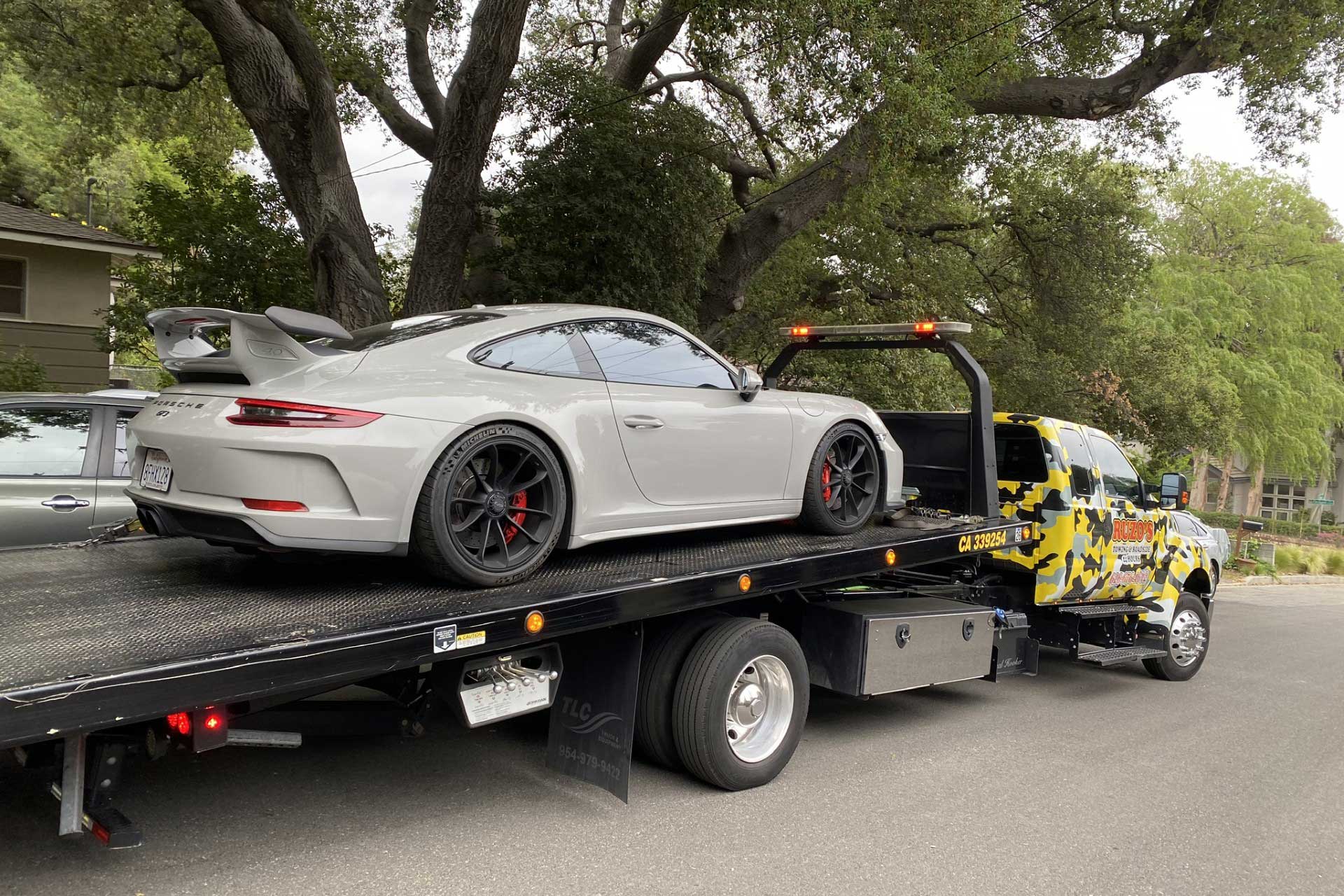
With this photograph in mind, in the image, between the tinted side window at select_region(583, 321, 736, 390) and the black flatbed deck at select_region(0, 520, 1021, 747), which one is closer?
the black flatbed deck at select_region(0, 520, 1021, 747)

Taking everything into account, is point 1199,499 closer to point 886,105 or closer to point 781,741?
point 886,105

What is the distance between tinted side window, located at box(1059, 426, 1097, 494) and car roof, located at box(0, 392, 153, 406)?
6172mm

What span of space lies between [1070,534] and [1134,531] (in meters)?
0.99

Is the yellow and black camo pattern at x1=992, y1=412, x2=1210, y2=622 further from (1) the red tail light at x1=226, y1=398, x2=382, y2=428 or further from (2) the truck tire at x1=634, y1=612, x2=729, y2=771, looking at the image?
(1) the red tail light at x1=226, y1=398, x2=382, y2=428

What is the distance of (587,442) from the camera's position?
4.17 meters

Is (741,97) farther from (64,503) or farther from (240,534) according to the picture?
(240,534)

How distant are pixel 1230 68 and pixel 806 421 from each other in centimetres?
1110

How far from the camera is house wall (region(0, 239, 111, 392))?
52.4 ft

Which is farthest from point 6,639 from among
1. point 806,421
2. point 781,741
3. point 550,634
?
point 806,421

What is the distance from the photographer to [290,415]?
3.44 m

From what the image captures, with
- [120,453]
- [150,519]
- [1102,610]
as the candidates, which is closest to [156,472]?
[150,519]

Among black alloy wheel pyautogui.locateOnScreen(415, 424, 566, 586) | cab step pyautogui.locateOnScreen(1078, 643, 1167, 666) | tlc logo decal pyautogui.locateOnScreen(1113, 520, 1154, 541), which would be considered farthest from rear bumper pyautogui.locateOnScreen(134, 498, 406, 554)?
tlc logo decal pyautogui.locateOnScreen(1113, 520, 1154, 541)

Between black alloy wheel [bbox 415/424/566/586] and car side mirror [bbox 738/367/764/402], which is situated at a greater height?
car side mirror [bbox 738/367/764/402]

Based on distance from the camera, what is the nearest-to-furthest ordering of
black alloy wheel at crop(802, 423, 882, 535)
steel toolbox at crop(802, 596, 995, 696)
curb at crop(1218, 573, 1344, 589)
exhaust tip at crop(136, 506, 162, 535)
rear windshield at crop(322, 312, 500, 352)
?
exhaust tip at crop(136, 506, 162, 535) → rear windshield at crop(322, 312, 500, 352) → steel toolbox at crop(802, 596, 995, 696) → black alloy wheel at crop(802, 423, 882, 535) → curb at crop(1218, 573, 1344, 589)
